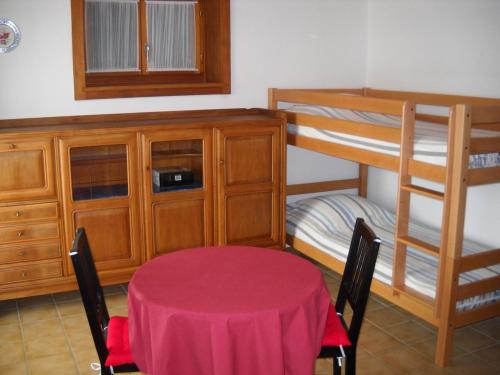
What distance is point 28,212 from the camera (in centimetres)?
333

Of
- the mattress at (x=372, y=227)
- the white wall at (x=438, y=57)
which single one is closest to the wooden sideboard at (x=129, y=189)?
the mattress at (x=372, y=227)

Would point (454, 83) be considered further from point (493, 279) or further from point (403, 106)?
point (493, 279)

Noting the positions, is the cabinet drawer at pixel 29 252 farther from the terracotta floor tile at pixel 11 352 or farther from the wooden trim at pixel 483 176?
the wooden trim at pixel 483 176

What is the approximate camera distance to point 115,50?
3.98 meters

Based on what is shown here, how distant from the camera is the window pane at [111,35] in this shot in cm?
387

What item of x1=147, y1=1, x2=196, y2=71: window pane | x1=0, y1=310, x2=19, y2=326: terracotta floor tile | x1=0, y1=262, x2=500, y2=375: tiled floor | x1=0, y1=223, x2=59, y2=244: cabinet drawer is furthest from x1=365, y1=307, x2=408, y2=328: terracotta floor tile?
x1=147, y1=1, x2=196, y2=71: window pane

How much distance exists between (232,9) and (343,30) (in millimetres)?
922

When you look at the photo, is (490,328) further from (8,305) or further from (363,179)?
(8,305)

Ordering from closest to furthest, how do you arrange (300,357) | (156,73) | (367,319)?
(300,357) → (367,319) → (156,73)

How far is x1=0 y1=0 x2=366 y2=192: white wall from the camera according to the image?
11.9ft

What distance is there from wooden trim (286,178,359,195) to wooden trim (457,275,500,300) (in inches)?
71.2

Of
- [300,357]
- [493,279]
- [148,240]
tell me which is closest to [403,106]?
[493,279]

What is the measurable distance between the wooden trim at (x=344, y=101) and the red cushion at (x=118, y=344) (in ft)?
5.38

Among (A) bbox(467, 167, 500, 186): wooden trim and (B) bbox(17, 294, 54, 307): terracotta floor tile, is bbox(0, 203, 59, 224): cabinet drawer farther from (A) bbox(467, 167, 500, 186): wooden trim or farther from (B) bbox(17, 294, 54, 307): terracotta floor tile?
(A) bbox(467, 167, 500, 186): wooden trim
